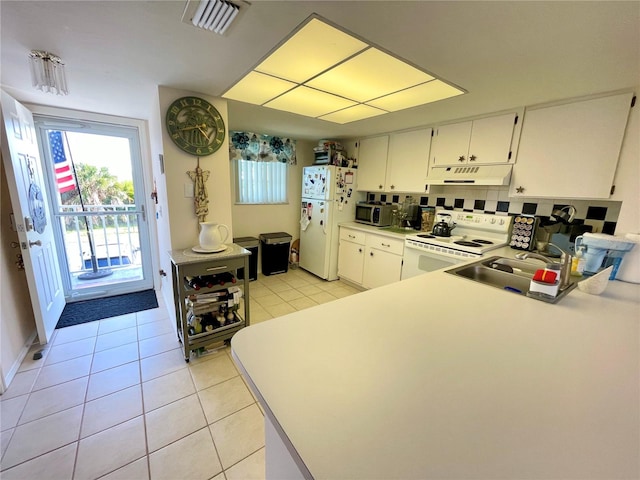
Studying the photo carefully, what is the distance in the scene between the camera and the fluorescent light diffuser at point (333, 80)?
4.51 ft

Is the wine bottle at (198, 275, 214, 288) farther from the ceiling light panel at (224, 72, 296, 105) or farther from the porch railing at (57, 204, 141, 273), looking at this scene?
the porch railing at (57, 204, 141, 273)

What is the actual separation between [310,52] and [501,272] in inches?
70.4

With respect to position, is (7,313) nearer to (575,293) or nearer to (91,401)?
(91,401)

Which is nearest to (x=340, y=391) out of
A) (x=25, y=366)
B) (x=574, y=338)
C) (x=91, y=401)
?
(x=574, y=338)

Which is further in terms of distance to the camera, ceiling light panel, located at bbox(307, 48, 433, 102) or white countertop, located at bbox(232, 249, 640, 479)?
ceiling light panel, located at bbox(307, 48, 433, 102)

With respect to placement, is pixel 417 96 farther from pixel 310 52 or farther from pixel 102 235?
pixel 102 235

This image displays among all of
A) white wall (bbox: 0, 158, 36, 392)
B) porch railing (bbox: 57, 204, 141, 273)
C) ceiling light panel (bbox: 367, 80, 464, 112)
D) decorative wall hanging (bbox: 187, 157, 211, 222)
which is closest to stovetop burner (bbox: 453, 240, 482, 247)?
ceiling light panel (bbox: 367, 80, 464, 112)

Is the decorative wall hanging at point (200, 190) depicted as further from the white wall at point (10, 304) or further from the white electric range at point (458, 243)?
the white electric range at point (458, 243)

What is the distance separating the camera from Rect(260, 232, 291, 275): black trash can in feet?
13.1

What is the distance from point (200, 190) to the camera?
2.23 m

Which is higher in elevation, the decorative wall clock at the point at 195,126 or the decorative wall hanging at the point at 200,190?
the decorative wall clock at the point at 195,126

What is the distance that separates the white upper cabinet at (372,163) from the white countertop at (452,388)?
265 centimetres

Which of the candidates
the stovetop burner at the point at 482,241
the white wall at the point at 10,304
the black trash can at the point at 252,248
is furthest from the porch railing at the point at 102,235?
the stovetop burner at the point at 482,241

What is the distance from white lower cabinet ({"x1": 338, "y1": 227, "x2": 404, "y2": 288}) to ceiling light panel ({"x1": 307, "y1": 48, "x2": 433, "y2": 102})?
1654mm
